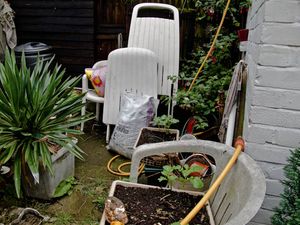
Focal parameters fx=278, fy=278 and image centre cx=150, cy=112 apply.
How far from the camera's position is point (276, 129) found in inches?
48.7

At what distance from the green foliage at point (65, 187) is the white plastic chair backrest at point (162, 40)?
1241 mm

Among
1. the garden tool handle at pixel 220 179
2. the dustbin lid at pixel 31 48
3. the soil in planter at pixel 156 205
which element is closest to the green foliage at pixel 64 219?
the soil in planter at pixel 156 205

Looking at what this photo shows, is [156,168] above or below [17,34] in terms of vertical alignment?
below

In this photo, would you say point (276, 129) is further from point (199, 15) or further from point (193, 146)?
point (199, 15)

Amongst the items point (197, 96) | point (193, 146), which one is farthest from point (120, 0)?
point (193, 146)

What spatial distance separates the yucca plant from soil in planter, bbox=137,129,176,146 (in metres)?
0.55

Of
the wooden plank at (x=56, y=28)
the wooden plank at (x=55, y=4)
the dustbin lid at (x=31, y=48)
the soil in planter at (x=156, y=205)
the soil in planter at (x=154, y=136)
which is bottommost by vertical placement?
the soil in planter at (x=154, y=136)

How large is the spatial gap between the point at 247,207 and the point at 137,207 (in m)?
0.56

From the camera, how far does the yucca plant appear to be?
1713mm

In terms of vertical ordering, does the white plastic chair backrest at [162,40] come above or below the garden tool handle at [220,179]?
above

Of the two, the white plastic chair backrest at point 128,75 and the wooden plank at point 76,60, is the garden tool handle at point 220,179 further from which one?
the wooden plank at point 76,60

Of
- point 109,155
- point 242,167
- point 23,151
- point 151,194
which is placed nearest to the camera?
point 242,167

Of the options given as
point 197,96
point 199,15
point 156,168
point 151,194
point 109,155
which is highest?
point 199,15

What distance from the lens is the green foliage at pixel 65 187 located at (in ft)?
6.54
